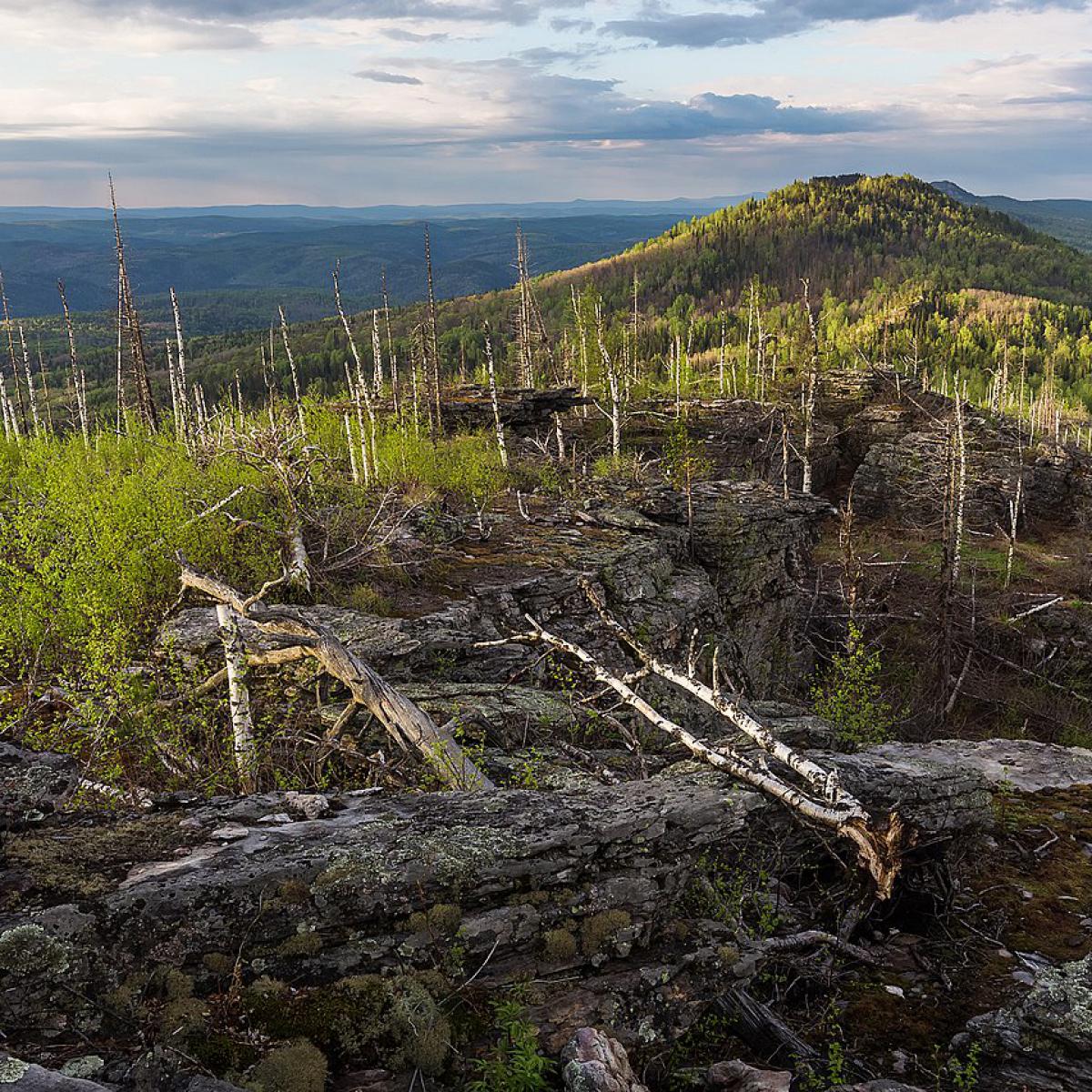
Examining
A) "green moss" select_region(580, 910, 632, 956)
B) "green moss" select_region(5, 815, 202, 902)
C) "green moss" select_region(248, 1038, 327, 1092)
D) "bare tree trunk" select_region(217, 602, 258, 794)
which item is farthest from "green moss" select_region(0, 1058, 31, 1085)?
"bare tree trunk" select_region(217, 602, 258, 794)

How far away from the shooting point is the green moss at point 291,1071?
141 inches

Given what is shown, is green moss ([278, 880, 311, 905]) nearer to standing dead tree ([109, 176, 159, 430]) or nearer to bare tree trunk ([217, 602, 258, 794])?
bare tree trunk ([217, 602, 258, 794])

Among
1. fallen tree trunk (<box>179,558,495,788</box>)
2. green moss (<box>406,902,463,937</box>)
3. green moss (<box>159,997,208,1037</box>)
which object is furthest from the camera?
fallen tree trunk (<box>179,558,495,788</box>)

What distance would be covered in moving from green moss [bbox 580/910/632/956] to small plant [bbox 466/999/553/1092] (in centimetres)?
71

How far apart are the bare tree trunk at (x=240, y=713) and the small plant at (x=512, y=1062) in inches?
181

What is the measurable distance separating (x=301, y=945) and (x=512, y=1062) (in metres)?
1.34

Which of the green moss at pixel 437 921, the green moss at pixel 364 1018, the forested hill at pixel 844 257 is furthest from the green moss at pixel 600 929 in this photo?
the forested hill at pixel 844 257

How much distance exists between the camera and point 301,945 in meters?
4.41

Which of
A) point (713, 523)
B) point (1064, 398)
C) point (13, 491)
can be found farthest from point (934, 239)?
point (13, 491)

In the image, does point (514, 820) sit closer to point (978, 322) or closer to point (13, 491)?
point (13, 491)

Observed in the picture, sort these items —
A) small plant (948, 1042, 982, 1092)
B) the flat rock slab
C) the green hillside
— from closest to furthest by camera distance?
small plant (948, 1042, 982, 1092) < the flat rock slab < the green hillside

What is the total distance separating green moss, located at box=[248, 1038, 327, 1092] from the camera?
3592 mm

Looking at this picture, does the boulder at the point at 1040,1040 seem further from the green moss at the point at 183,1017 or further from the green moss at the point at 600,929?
the green moss at the point at 183,1017

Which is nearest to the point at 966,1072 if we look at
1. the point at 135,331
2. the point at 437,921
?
the point at 437,921
